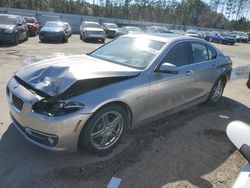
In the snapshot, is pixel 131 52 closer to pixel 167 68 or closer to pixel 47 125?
pixel 167 68

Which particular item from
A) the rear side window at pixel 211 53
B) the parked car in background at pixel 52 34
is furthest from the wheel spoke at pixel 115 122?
the parked car in background at pixel 52 34

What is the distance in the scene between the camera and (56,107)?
3230 mm

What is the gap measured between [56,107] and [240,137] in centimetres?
208

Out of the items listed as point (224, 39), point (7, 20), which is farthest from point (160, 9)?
point (7, 20)

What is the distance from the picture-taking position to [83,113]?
325cm

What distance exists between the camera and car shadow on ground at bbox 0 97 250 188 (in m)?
3.26

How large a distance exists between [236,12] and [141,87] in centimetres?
9249

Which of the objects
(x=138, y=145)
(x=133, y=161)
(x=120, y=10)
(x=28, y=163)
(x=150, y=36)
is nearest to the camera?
(x=28, y=163)

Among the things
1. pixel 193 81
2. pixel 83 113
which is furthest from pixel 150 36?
pixel 83 113

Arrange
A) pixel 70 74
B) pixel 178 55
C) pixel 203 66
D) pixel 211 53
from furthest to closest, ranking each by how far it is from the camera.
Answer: pixel 211 53 < pixel 203 66 < pixel 178 55 < pixel 70 74

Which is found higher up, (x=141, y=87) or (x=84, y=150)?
(x=141, y=87)

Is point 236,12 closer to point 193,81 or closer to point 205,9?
point 205,9

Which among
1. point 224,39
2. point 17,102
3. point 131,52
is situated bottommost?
point 224,39

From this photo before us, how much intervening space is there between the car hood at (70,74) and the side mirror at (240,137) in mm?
1842
